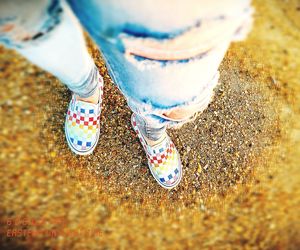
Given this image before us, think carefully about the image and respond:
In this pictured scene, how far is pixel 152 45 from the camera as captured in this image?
47 cm

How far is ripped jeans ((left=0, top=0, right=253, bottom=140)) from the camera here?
0.43 meters

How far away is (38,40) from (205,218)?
1083 mm

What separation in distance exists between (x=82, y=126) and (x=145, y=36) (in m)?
0.84

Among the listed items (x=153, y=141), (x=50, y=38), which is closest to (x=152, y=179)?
(x=153, y=141)

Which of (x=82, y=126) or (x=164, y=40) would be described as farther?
(x=82, y=126)

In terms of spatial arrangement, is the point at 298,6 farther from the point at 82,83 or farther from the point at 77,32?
the point at 77,32

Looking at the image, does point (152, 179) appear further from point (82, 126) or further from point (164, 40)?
point (164, 40)

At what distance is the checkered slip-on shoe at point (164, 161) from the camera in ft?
4.12

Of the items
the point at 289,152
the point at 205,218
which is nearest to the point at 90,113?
the point at 205,218

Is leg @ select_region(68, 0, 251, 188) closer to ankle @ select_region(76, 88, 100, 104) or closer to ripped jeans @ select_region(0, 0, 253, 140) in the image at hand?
ripped jeans @ select_region(0, 0, 253, 140)

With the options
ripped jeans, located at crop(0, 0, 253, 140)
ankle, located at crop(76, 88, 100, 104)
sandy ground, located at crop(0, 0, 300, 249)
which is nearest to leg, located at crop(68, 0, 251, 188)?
ripped jeans, located at crop(0, 0, 253, 140)

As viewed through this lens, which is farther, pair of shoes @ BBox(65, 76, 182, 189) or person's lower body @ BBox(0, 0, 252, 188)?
pair of shoes @ BBox(65, 76, 182, 189)

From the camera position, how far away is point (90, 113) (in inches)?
47.8

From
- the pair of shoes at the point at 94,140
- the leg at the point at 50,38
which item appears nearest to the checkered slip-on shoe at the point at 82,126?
the pair of shoes at the point at 94,140
